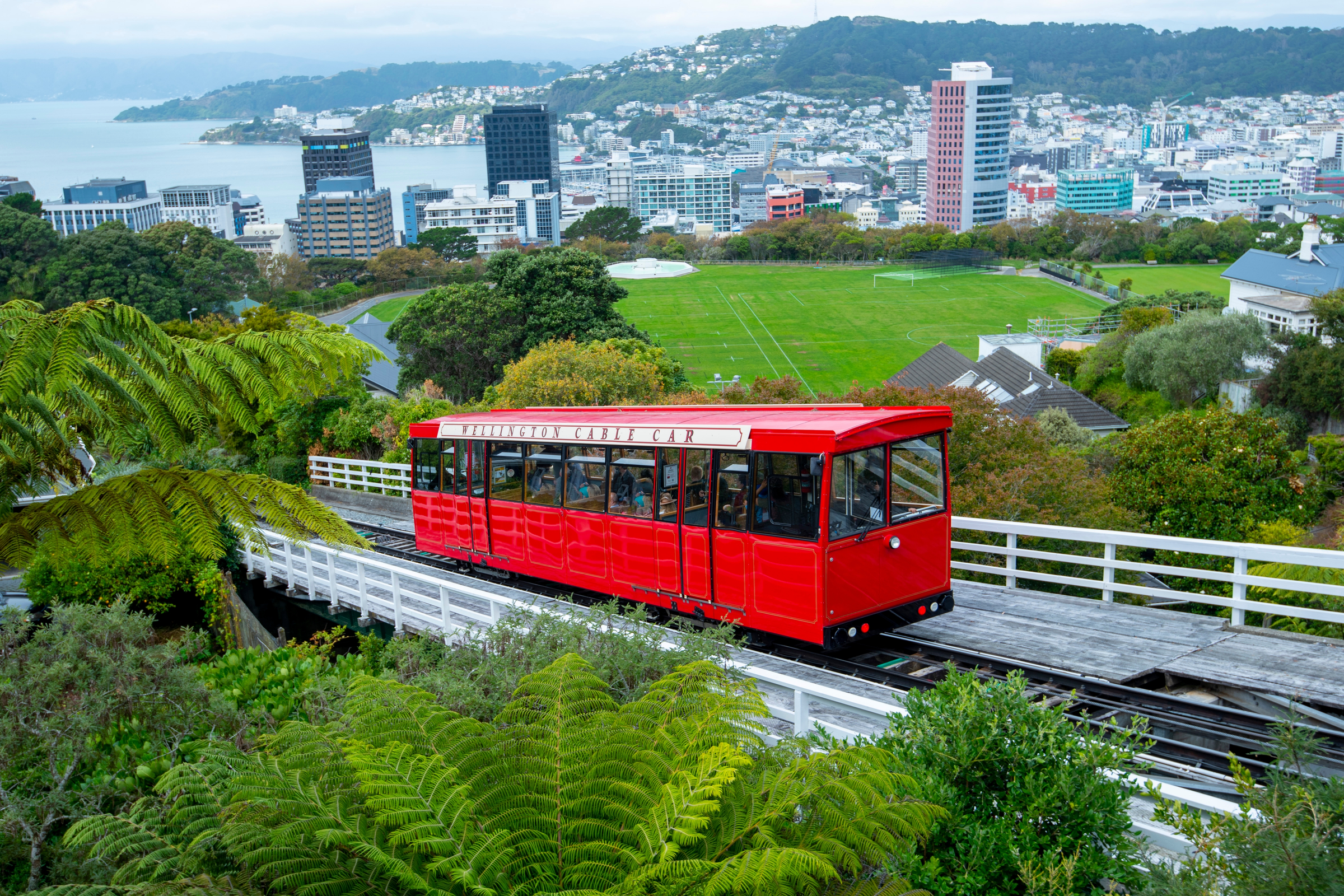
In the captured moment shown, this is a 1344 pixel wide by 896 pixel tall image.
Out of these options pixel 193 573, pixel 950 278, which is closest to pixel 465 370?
→ pixel 193 573

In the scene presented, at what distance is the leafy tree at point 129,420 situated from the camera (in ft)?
23.1

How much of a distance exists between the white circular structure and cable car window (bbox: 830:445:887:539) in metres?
115

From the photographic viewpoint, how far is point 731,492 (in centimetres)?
1062

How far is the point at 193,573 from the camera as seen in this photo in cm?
1498

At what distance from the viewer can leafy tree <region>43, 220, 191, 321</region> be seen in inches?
2494

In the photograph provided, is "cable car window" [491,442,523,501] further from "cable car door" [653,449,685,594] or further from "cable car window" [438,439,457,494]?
"cable car door" [653,449,685,594]

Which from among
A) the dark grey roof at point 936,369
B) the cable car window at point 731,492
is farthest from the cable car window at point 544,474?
the dark grey roof at point 936,369

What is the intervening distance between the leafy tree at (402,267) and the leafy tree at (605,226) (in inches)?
1330

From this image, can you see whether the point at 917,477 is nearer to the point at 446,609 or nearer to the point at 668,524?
the point at 668,524

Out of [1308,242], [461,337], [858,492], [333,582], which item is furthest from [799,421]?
[1308,242]

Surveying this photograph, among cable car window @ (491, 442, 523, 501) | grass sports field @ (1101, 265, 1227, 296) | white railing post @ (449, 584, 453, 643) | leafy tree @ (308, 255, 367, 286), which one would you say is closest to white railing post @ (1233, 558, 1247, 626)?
white railing post @ (449, 584, 453, 643)

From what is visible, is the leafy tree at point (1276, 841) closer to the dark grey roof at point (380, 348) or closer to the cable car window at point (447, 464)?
the cable car window at point (447, 464)

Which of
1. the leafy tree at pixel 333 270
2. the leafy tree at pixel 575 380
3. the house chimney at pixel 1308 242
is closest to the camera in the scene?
the leafy tree at pixel 575 380

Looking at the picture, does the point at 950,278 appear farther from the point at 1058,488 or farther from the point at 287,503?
the point at 287,503
